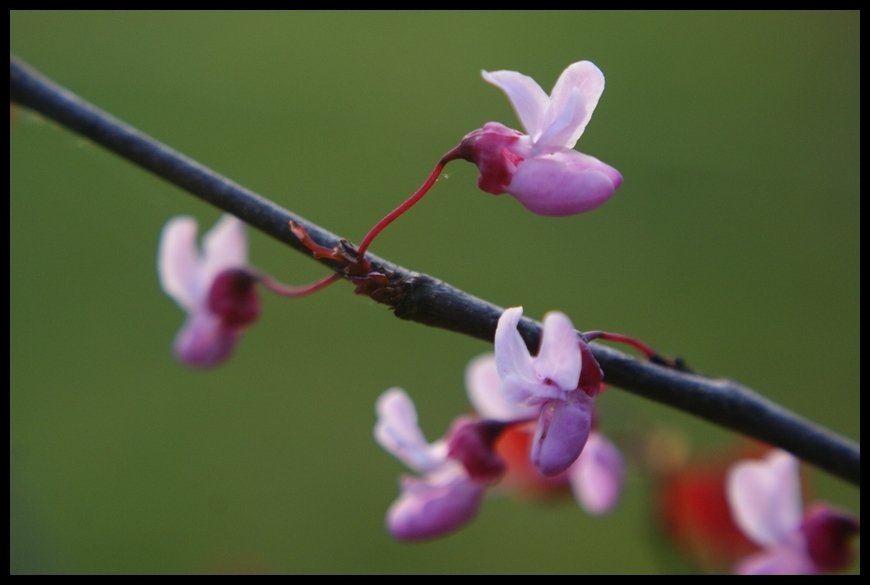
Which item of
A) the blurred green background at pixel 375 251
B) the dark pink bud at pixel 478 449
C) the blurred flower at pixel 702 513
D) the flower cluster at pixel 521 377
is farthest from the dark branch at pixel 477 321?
the blurred green background at pixel 375 251

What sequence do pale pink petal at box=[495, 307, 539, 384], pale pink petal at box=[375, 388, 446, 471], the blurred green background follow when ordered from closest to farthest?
pale pink petal at box=[495, 307, 539, 384] → pale pink petal at box=[375, 388, 446, 471] → the blurred green background

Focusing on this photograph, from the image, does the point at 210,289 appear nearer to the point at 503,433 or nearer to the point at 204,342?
the point at 204,342

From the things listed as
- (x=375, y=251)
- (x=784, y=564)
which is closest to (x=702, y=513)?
(x=784, y=564)

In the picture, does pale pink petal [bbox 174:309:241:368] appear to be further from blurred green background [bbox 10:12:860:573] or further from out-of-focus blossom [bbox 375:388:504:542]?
blurred green background [bbox 10:12:860:573]

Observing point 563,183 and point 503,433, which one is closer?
point 563,183

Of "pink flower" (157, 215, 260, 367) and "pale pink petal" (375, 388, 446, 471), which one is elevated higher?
"pink flower" (157, 215, 260, 367)

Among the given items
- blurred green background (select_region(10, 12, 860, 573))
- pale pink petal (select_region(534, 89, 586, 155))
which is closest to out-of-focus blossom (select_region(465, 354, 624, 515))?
pale pink petal (select_region(534, 89, 586, 155))

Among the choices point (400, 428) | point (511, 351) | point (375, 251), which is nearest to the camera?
point (511, 351)

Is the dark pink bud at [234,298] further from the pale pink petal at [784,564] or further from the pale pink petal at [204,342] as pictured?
the pale pink petal at [784,564]
